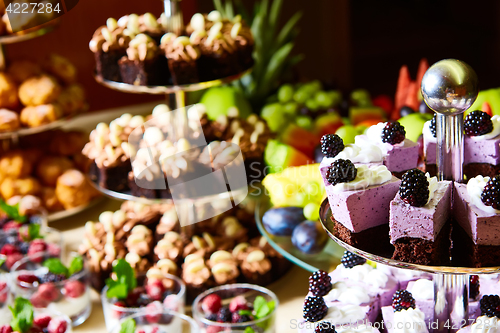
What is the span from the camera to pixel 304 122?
190 cm

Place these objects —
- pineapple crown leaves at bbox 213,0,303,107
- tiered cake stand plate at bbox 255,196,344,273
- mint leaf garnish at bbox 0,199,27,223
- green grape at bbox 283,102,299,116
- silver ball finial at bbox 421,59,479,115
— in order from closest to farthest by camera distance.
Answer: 1. silver ball finial at bbox 421,59,479,115
2. tiered cake stand plate at bbox 255,196,344,273
3. mint leaf garnish at bbox 0,199,27,223
4. green grape at bbox 283,102,299,116
5. pineapple crown leaves at bbox 213,0,303,107

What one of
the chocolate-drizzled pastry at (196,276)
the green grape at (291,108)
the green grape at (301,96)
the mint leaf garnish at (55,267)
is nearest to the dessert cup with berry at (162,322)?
the chocolate-drizzled pastry at (196,276)

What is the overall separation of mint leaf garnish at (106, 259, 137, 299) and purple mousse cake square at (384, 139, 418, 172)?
2.16ft

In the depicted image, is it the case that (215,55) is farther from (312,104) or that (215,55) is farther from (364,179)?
(312,104)

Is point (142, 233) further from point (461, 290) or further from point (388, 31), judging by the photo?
point (388, 31)

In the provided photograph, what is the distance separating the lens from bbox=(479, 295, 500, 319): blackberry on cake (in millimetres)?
855

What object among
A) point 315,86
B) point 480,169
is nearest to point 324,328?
point 480,169

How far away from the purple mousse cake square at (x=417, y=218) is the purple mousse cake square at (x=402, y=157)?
165mm

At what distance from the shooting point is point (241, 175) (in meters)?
1.33

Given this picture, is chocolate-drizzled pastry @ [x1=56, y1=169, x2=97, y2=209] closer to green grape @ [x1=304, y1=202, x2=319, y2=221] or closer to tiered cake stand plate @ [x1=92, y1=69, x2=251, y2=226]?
tiered cake stand plate @ [x1=92, y1=69, x2=251, y2=226]

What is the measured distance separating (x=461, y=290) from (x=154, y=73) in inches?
33.3

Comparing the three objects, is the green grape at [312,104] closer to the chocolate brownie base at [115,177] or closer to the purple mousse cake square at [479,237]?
the chocolate brownie base at [115,177]

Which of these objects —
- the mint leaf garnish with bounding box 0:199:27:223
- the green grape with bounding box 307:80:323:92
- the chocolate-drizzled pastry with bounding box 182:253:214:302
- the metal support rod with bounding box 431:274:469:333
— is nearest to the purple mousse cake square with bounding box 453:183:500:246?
the metal support rod with bounding box 431:274:469:333

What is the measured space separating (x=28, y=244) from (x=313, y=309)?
967mm
